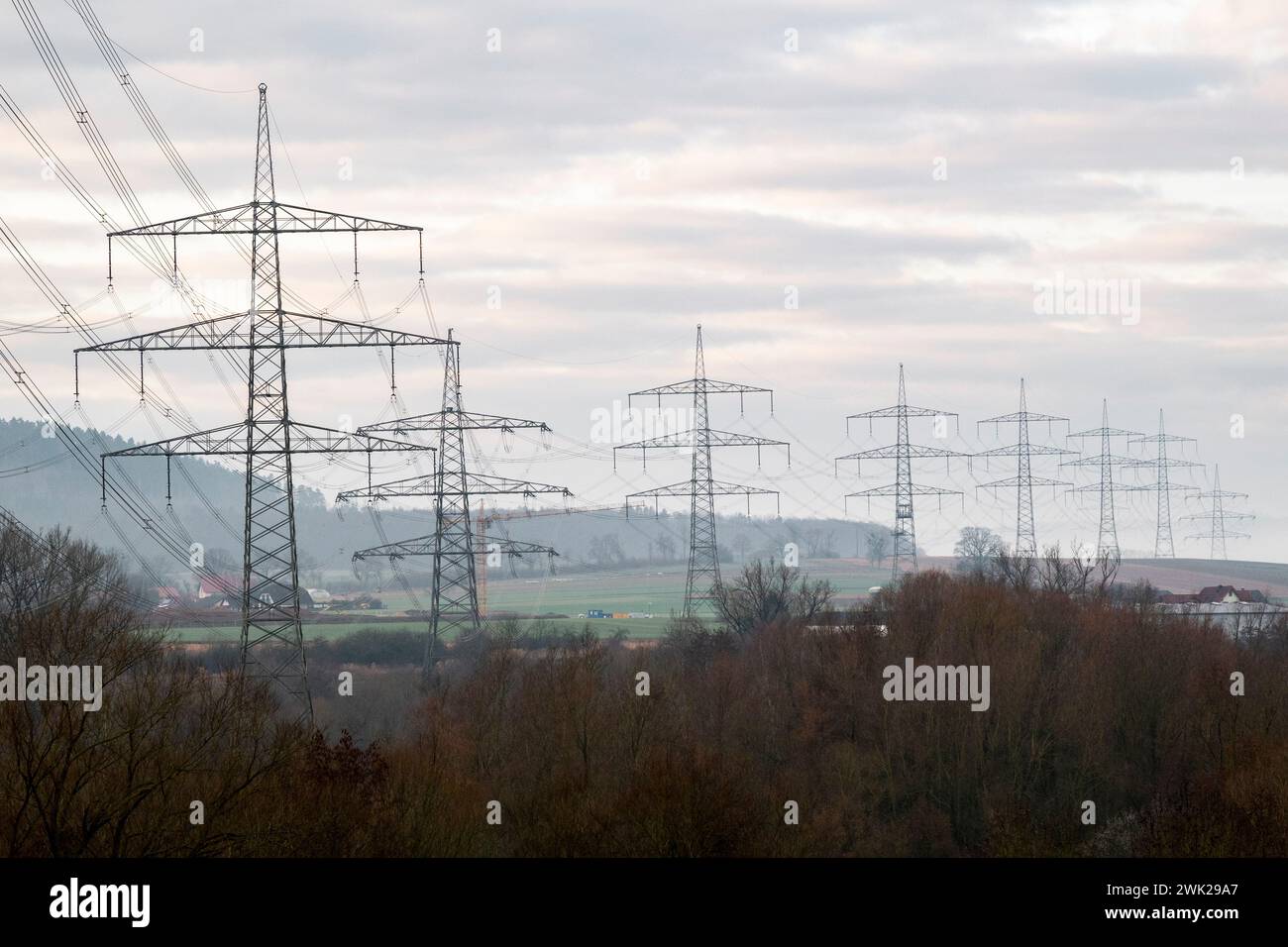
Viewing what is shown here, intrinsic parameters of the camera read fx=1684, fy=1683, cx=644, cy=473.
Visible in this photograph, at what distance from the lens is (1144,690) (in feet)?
226

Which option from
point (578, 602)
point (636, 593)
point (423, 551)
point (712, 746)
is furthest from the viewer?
point (636, 593)

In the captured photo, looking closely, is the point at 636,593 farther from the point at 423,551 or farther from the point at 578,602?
the point at 423,551

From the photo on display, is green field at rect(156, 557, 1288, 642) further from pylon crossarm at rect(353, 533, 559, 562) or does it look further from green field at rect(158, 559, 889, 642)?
pylon crossarm at rect(353, 533, 559, 562)

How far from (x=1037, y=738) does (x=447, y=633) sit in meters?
62.8

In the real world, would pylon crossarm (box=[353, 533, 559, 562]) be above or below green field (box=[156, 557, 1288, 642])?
above

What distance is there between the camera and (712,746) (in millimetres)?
59094

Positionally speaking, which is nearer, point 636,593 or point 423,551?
point 423,551

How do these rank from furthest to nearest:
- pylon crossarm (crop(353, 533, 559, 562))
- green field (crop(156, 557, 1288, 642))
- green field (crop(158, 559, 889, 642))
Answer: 1. green field (crop(156, 557, 1288, 642))
2. green field (crop(158, 559, 889, 642))
3. pylon crossarm (crop(353, 533, 559, 562))

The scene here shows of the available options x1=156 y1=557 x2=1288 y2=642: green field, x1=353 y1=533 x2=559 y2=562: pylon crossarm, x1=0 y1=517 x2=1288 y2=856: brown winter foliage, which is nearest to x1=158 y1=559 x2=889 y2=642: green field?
x1=156 y1=557 x2=1288 y2=642: green field

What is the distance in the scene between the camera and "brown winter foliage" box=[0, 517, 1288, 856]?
102 feet

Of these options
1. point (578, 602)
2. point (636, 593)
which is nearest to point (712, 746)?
point (578, 602)

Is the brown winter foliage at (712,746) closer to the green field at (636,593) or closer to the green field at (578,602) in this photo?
the green field at (578,602)
